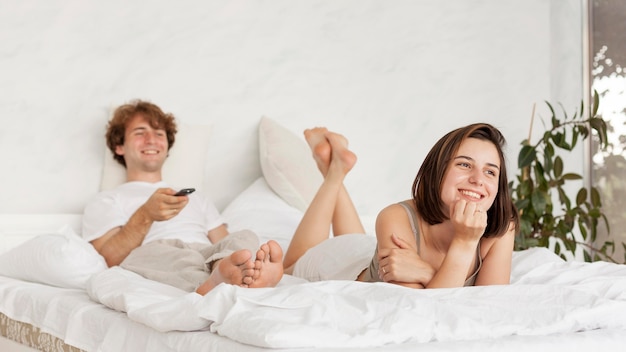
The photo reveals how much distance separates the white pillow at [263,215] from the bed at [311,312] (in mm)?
697

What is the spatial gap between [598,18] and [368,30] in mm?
1418

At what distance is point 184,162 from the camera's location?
3.45 metres

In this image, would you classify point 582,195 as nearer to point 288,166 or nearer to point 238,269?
point 288,166

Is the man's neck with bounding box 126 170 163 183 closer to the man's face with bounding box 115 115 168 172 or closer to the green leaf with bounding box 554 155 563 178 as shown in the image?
the man's face with bounding box 115 115 168 172

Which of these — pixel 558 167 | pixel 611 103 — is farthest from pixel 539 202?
pixel 611 103

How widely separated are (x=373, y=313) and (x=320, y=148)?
153cm

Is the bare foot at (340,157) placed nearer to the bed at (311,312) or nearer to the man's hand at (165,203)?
the bed at (311,312)

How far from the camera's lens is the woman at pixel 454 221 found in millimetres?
2008

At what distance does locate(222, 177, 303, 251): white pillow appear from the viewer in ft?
10.7

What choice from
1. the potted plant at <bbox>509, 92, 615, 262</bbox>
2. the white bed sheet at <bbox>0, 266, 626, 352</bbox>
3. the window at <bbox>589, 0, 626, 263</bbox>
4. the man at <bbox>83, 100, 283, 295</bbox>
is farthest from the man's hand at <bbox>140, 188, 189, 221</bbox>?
the window at <bbox>589, 0, 626, 263</bbox>

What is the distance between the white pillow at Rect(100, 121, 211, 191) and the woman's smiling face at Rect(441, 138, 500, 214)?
155cm

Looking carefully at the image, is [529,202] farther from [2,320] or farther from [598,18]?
[2,320]

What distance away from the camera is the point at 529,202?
13.3 feet

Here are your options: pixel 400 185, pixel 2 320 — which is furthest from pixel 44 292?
pixel 400 185
